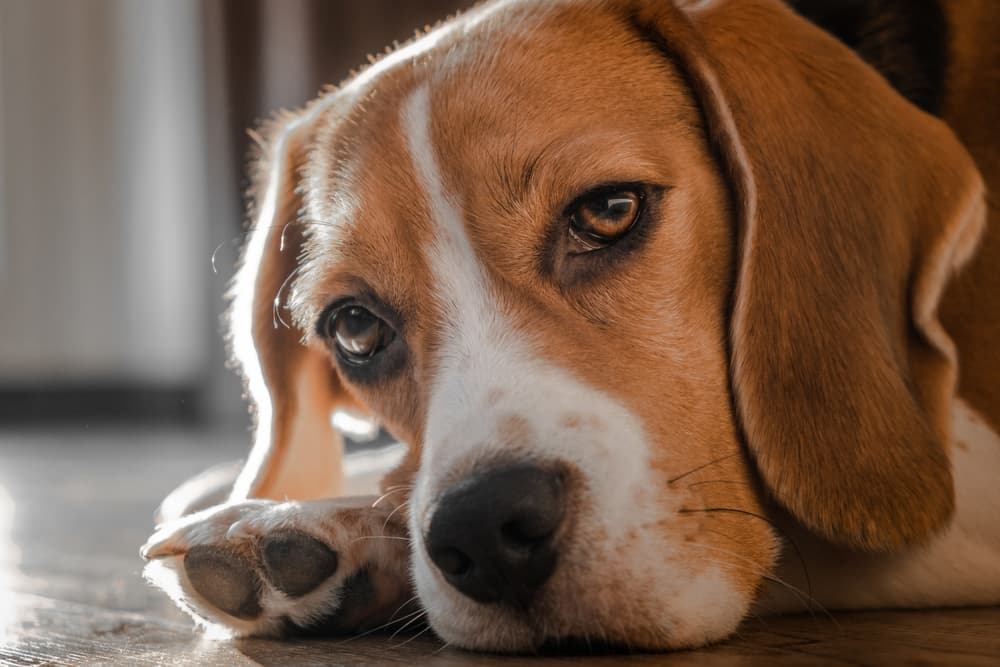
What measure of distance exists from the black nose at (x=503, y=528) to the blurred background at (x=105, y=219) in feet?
29.3

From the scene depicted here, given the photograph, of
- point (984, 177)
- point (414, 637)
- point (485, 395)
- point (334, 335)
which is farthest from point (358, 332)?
point (984, 177)

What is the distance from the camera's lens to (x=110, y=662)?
161cm

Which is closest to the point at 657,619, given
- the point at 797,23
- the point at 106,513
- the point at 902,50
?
the point at 797,23

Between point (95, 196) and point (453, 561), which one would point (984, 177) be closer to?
point (453, 561)

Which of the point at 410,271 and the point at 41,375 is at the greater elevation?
the point at 410,271

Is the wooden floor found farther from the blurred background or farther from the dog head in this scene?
the blurred background

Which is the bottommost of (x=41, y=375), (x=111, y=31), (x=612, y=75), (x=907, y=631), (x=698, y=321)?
(x=41, y=375)

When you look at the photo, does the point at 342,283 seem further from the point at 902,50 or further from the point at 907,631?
the point at 902,50

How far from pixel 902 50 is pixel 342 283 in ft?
4.12

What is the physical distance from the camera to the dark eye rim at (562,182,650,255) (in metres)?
1.80

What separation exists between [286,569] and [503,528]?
1.35ft

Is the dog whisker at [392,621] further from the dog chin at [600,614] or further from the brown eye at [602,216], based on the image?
the brown eye at [602,216]

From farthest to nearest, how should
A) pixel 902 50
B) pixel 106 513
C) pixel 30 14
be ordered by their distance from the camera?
pixel 30 14
pixel 106 513
pixel 902 50

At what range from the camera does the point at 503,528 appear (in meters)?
1.42
